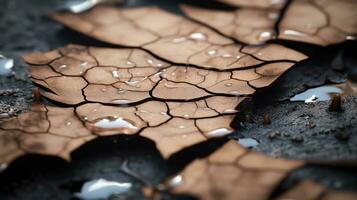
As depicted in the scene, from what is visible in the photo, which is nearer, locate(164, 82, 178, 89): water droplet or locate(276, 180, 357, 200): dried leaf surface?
locate(276, 180, 357, 200): dried leaf surface

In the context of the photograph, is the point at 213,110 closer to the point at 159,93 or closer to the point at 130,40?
the point at 159,93

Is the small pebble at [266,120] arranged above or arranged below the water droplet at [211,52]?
below

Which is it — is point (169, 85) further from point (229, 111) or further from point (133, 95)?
point (229, 111)

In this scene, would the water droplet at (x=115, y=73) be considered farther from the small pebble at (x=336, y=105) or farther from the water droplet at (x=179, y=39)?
the small pebble at (x=336, y=105)

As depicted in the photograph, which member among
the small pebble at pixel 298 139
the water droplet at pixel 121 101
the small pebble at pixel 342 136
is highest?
the small pebble at pixel 342 136

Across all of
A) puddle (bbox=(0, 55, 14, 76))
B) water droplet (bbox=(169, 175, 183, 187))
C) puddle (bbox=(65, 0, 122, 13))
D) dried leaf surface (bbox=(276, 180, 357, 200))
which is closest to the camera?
dried leaf surface (bbox=(276, 180, 357, 200))

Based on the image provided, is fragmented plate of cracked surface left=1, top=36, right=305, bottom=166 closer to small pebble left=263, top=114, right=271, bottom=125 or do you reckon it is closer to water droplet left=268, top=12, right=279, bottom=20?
small pebble left=263, top=114, right=271, bottom=125

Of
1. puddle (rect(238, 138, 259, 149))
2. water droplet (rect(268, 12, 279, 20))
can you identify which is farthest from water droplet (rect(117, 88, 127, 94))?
water droplet (rect(268, 12, 279, 20))

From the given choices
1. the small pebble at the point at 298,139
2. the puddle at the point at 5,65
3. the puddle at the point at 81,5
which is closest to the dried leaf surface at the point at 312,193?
the small pebble at the point at 298,139
